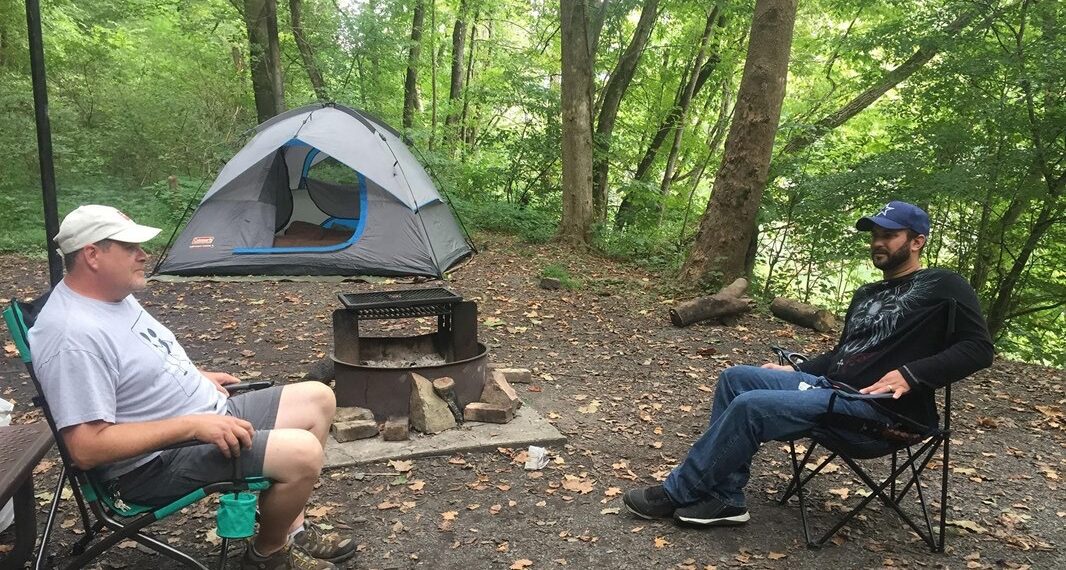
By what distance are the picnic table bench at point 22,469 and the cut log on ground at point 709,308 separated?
4.63 meters

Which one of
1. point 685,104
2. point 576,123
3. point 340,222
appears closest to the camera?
point 340,222

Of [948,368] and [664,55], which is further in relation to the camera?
[664,55]

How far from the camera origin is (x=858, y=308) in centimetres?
288

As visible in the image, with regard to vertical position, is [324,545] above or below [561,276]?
below

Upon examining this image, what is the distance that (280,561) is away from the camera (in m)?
2.15

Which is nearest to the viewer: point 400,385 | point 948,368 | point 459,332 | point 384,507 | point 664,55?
point 948,368

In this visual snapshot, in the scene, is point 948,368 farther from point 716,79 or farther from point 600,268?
point 716,79

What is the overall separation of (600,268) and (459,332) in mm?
4600

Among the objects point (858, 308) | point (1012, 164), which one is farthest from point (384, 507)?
point (1012, 164)

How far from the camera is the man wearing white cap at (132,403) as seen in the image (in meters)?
1.81

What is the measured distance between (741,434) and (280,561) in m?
1.71

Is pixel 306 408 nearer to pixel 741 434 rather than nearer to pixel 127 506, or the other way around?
pixel 127 506

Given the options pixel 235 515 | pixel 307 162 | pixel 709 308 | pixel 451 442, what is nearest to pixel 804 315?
pixel 709 308

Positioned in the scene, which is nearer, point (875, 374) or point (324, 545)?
point (324, 545)
